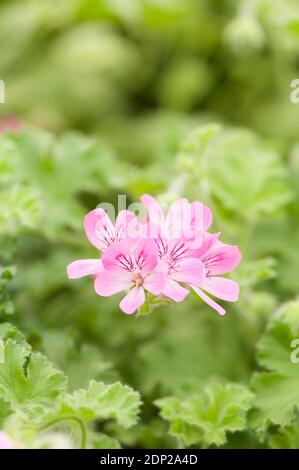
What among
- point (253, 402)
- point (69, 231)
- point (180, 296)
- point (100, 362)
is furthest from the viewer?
point (69, 231)

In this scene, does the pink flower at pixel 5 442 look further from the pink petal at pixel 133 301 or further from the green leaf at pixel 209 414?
the green leaf at pixel 209 414

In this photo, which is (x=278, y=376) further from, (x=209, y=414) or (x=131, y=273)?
(x=131, y=273)

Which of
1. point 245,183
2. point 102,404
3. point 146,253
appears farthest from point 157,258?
point 245,183

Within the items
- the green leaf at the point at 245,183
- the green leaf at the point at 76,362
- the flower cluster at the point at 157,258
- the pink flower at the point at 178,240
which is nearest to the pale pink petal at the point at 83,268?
the flower cluster at the point at 157,258

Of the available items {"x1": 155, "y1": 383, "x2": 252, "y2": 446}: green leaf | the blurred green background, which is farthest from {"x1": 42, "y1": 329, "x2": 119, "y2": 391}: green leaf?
{"x1": 155, "y1": 383, "x2": 252, "y2": 446}: green leaf

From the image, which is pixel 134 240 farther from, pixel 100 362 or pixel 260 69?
pixel 260 69

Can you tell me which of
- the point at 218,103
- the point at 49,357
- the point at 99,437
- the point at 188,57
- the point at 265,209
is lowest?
the point at 99,437

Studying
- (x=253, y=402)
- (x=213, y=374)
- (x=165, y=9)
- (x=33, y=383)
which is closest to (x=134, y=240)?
(x=33, y=383)
